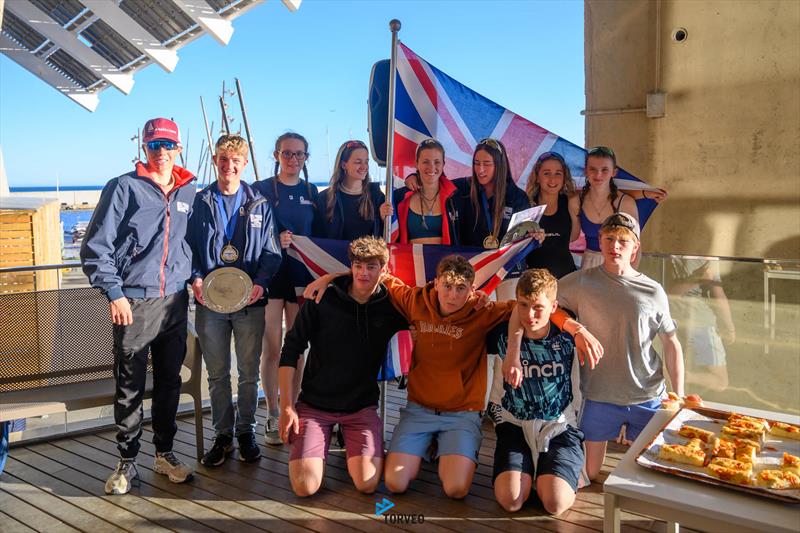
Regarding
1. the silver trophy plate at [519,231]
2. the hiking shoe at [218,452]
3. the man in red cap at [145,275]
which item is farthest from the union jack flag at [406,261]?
the hiking shoe at [218,452]

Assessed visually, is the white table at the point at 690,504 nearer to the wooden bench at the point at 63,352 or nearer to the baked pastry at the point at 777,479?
the baked pastry at the point at 777,479

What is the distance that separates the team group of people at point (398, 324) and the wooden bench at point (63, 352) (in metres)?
0.24

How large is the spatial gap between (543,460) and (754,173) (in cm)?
644

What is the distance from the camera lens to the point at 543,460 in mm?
3514

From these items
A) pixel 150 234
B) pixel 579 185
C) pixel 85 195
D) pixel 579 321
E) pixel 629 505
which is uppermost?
pixel 85 195

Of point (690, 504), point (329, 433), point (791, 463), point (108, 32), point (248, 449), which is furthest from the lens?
point (108, 32)

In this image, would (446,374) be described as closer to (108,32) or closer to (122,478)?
(122,478)

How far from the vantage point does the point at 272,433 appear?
4434mm

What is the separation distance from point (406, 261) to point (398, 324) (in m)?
0.54

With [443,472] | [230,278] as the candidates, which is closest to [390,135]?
[230,278]

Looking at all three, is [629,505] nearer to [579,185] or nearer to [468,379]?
[468,379]

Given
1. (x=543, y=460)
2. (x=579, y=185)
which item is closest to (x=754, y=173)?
(x=579, y=185)

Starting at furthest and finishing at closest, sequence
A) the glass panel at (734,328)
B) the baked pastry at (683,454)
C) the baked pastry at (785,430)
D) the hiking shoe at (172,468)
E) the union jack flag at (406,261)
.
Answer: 1. the glass panel at (734,328)
2. the union jack flag at (406,261)
3. the hiking shoe at (172,468)
4. the baked pastry at (785,430)
5. the baked pastry at (683,454)

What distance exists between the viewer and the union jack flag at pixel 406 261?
4.16 metres
